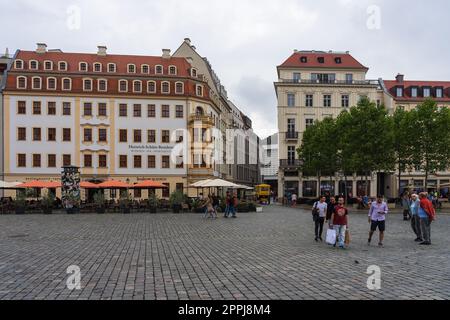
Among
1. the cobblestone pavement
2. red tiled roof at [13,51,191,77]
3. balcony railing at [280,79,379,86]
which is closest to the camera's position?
the cobblestone pavement

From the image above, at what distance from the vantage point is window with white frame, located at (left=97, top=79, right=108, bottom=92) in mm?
57938

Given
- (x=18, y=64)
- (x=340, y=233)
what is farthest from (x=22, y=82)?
(x=340, y=233)

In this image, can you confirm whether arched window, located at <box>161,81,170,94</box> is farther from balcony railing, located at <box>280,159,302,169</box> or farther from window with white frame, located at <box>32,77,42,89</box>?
balcony railing, located at <box>280,159,302,169</box>

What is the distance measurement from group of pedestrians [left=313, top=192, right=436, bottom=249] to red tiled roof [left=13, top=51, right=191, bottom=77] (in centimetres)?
4574

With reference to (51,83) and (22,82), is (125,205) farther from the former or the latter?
(22,82)

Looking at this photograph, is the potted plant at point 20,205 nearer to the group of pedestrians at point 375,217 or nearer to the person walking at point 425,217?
the group of pedestrians at point 375,217

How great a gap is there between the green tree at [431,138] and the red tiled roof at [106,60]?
94.1 ft

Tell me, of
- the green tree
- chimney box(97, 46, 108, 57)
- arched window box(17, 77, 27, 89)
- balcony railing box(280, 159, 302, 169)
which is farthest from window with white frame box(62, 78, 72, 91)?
the green tree

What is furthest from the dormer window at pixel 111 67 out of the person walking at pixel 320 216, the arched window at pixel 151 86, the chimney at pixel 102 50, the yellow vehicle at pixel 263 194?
the person walking at pixel 320 216

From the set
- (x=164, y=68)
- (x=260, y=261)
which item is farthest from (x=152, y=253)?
(x=164, y=68)

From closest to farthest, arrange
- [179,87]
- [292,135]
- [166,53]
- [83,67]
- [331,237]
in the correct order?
[331,237], [83,67], [179,87], [166,53], [292,135]

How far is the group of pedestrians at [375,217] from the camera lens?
15242 mm

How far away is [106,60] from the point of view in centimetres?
6109

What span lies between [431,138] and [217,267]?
3850cm
